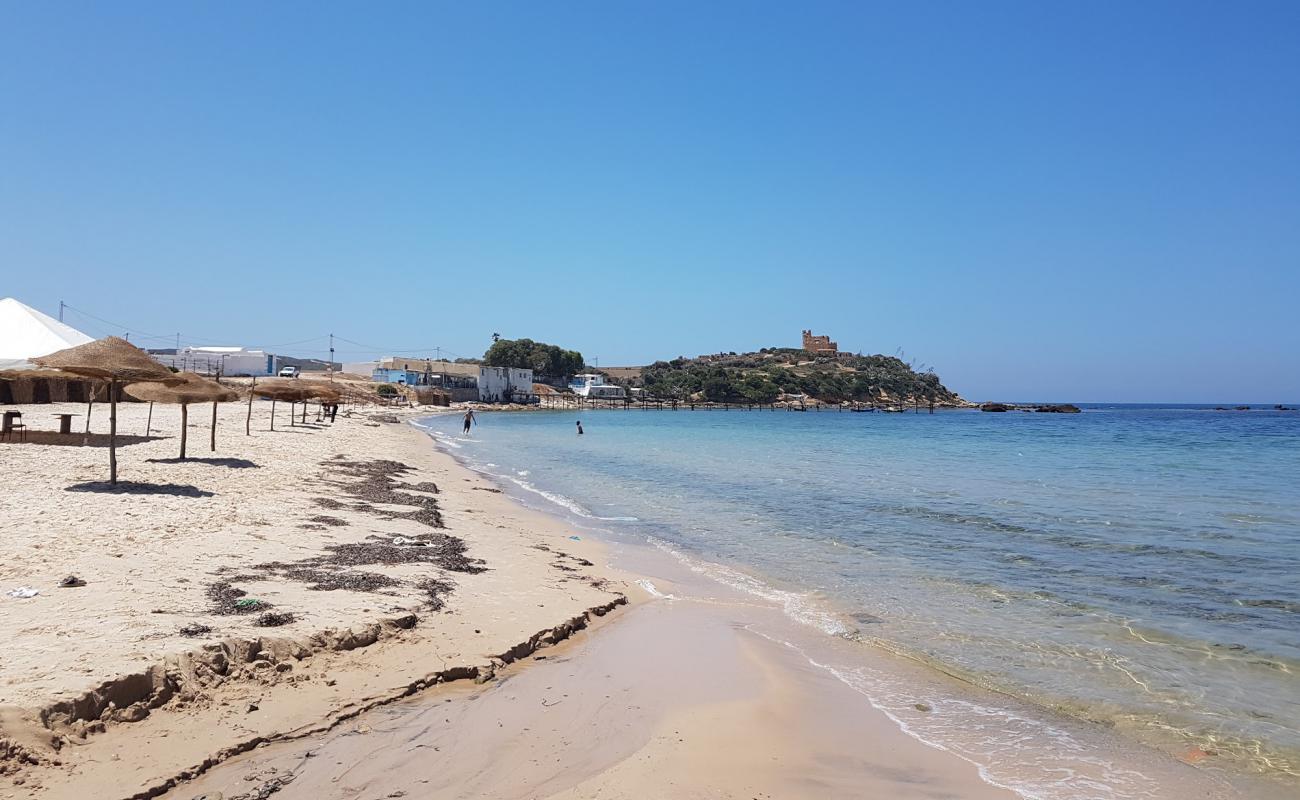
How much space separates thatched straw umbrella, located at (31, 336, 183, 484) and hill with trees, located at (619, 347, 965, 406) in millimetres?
117738

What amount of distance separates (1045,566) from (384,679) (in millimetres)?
9467

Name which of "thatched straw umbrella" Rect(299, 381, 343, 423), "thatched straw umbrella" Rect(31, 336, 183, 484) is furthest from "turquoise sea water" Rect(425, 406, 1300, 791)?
"thatched straw umbrella" Rect(299, 381, 343, 423)

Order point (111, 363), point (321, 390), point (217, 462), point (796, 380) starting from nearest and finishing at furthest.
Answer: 1. point (111, 363)
2. point (217, 462)
3. point (321, 390)
4. point (796, 380)

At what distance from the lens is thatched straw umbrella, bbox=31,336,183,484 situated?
10.9 m

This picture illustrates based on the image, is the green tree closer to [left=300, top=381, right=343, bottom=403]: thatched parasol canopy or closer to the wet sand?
[left=300, top=381, right=343, bottom=403]: thatched parasol canopy

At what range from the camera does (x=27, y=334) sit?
24016 mm

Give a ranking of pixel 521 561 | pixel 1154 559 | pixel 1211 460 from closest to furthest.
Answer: pixel 521 561 < pixel 1154 559 < pixel 1211 460

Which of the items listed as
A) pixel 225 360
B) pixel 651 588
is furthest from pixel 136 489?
pixel 225 360

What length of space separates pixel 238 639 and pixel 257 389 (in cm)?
2408

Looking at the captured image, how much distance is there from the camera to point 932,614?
8305 millimetres

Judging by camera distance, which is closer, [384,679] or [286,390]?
[384,679]

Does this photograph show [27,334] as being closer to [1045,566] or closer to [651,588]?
[651,588]

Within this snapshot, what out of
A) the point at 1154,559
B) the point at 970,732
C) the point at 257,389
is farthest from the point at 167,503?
the point at 257,389

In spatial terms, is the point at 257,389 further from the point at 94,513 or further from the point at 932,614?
the point at 932,614
